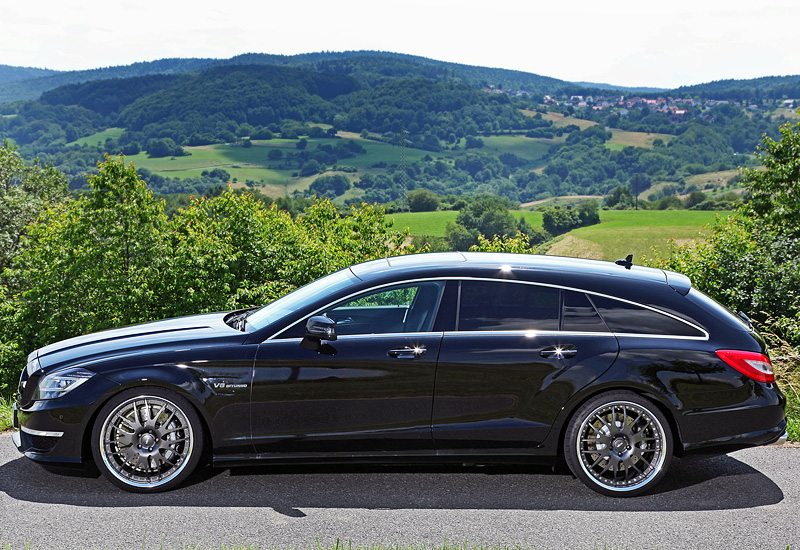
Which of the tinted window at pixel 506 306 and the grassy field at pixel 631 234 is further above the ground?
the tinted window at pixel 506 306

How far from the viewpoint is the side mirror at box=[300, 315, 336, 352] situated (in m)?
4.54

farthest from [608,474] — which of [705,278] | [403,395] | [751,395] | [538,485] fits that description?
[705,278]

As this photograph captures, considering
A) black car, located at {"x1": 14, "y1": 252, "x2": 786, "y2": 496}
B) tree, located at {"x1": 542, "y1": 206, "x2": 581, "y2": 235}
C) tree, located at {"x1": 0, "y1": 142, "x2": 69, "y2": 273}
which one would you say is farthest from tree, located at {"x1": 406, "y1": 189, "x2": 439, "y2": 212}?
black car, located at {"x1": 14, "y1": 252, "x2": 786, "y2": 496}

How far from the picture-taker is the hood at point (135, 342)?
4809mm

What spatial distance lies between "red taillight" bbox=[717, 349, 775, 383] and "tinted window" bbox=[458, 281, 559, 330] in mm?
1114

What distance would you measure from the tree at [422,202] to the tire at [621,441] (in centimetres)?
11782

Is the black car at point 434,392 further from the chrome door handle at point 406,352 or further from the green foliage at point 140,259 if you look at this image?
the green foliage at point 140,259

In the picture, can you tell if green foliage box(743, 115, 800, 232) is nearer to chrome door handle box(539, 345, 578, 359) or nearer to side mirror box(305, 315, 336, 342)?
chrome door handle box(539, 345, 578, 359)

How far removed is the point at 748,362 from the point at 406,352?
86.5 inches

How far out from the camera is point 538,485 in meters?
4.97

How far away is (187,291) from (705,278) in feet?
51.5

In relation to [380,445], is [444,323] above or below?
above

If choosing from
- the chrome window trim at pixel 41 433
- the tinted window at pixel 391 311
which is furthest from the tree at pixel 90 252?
the tinted window at pixel 391 311

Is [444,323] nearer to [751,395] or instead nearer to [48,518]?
[751,395]
